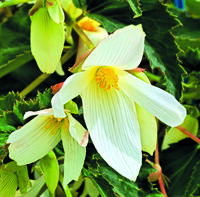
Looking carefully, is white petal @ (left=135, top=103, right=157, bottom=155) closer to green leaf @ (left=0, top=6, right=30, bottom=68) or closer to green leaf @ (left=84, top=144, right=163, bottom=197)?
green leaf @ (left=84, top=144, right=163, bottom=197)

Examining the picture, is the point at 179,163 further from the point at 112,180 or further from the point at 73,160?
the point at 73,160

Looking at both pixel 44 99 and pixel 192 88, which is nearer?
pixel 44 99

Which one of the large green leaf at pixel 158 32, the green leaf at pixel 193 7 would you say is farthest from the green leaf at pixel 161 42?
the green leaf at pixel 193 7

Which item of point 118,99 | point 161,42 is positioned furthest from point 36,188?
point 161,42

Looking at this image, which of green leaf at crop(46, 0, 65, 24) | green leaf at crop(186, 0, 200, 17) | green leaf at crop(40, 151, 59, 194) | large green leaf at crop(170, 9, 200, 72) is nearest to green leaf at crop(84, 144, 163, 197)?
green leaf at crop(40, 151, 59, 194)

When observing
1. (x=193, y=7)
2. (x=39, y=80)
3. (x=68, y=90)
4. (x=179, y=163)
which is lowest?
(x=179, y=163)
